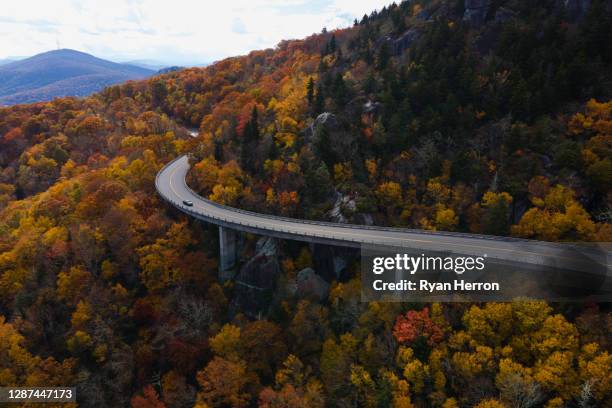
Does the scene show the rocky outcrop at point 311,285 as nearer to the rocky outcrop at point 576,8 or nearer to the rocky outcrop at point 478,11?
the rocky outcrop at point 478,11

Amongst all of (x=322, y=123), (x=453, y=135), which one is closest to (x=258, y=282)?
(x=322, y=123)

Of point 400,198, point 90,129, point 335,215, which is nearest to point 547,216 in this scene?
point 400,198

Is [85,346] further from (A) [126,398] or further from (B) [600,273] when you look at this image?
(B) [600,273]

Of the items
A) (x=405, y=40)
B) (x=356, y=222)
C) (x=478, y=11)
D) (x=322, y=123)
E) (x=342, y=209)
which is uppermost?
(x=478, y=11)

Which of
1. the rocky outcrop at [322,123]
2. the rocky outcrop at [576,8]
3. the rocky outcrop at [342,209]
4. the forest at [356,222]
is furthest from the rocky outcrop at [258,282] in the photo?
the rocky outcrop at [576,8]

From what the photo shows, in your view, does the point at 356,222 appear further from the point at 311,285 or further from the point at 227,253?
the point at 227,253

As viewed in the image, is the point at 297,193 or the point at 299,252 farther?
the point at 297,193
